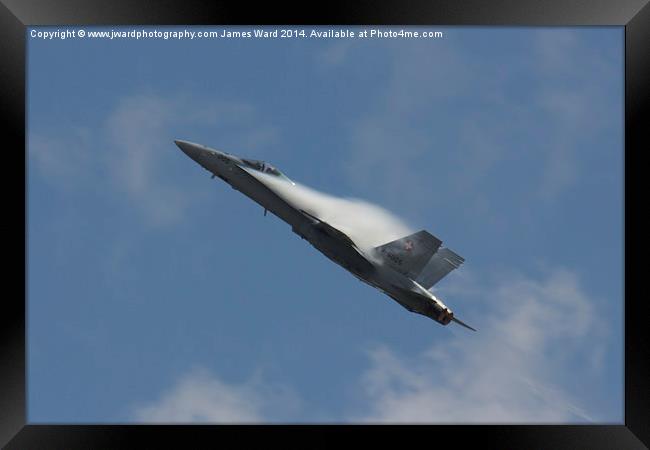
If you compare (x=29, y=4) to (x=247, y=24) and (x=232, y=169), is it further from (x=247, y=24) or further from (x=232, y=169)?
(x=232, y=169)

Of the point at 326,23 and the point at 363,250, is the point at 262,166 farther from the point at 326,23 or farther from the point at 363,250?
the point at 326,23

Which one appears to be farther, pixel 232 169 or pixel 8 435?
pixel 232 169

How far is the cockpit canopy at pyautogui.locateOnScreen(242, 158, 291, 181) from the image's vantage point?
3017 cm

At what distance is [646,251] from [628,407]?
3.79 metres

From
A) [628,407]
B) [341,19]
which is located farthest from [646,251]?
[341,19]

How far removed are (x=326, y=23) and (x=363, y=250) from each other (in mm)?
10967

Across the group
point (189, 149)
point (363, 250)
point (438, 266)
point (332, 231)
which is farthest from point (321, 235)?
point (189, 149)

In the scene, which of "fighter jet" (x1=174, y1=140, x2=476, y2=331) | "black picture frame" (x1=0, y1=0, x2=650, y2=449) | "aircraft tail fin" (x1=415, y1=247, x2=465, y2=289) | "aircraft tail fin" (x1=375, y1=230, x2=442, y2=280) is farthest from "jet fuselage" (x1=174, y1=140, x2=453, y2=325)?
"black picture frame" (x1=0, y1=0, x2=650, y2=449)

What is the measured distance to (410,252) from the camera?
28.1m

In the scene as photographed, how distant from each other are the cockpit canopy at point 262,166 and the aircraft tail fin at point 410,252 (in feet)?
15.6

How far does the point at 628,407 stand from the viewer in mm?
19922

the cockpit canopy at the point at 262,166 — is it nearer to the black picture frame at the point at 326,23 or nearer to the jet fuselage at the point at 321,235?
the jet fuselage at the point at 321,235

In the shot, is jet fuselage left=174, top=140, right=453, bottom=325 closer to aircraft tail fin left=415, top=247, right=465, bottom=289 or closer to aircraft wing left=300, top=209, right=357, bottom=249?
aircraft wing left=300, top=209, right=357, bottom=249

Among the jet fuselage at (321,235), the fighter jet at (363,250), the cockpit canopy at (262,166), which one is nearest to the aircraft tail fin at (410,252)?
the fighter jet at (363,250)
